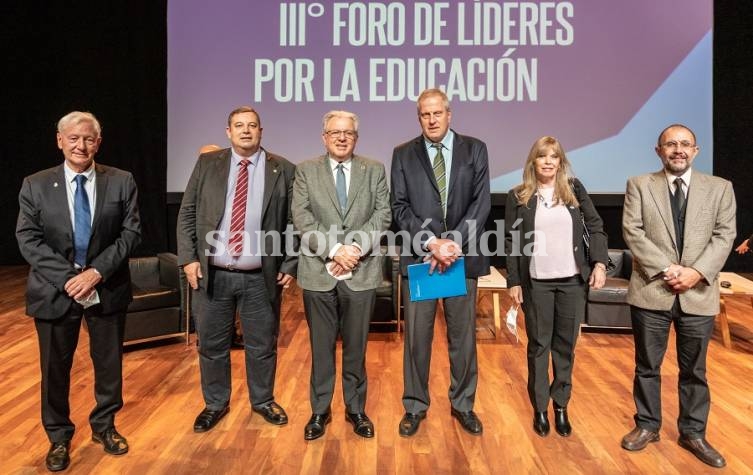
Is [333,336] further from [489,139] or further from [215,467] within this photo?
[489,139]

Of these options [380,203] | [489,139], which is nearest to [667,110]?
[489,139]

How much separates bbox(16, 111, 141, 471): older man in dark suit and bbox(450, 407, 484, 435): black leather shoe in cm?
166

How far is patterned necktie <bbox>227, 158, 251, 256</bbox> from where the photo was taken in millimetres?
2820

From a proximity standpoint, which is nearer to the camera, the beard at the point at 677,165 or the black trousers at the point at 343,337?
the beard at the point at 677,165

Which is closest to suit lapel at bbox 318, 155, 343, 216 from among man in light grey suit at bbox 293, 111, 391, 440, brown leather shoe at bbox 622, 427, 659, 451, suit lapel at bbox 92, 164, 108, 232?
man in light grey suit at bbox 293, 111, 391, 440

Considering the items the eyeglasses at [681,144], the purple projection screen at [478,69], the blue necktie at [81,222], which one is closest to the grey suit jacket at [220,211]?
the blue necktie at [81,222]

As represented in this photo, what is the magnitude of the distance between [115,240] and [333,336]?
113 cm

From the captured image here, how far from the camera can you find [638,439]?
8.71ft

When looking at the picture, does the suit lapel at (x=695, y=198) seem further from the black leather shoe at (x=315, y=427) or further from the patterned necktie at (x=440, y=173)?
the black leather shoe at (x=315, y=427)

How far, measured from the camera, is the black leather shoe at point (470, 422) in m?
2.85

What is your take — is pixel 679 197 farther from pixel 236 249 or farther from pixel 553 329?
pixel 236 249

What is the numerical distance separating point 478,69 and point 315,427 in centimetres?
467

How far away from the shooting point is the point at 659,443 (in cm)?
273

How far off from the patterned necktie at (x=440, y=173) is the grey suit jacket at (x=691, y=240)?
896mm
